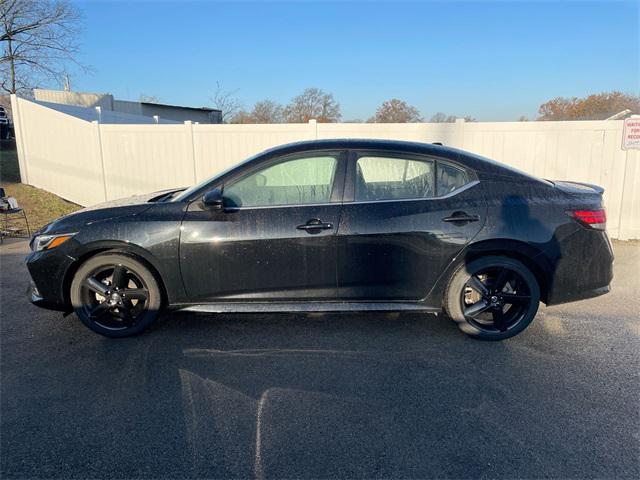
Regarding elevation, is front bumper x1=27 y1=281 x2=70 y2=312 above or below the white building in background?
below

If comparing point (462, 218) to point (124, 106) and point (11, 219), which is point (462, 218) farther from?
point (124, 106)

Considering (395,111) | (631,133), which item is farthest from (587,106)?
(631,133)

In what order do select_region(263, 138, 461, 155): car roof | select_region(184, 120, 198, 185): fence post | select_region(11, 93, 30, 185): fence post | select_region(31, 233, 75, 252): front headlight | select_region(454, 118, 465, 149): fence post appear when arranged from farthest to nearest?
select_region(11, 93, 30, 185): fence post < select_region(184, 120, 198, 185): fence post < select_region(454, 118, 465, 149): fence post < select_region(263, 138, 461, 155): car roof < select_region(31, 233, 75, 252): front headlight

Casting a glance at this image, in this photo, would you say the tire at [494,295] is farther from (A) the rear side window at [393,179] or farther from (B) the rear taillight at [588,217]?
(A) the rear side window at [393,179]

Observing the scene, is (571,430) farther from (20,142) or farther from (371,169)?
(20,142)

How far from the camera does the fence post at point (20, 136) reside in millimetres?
10672

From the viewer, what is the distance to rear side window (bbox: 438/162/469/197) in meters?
3.55

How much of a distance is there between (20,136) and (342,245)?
1117 centimetres

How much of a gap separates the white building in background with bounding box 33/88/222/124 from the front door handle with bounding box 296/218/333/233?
57.8ft

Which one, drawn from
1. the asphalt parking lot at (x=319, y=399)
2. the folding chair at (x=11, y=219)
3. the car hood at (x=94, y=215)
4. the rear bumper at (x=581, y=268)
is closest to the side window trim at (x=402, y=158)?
the rear bumper at (x=581, y=268)

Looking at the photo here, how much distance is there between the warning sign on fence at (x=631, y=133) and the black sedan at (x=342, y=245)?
181 inches

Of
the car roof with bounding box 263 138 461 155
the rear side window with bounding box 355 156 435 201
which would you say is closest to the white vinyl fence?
the car roof with bounding box 263 138 461 155

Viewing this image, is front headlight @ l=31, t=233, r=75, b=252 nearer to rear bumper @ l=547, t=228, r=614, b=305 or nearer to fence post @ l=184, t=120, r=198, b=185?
rear bumper @ l=547, t=228, r=614, b=305

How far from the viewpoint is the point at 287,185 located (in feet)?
11.9
